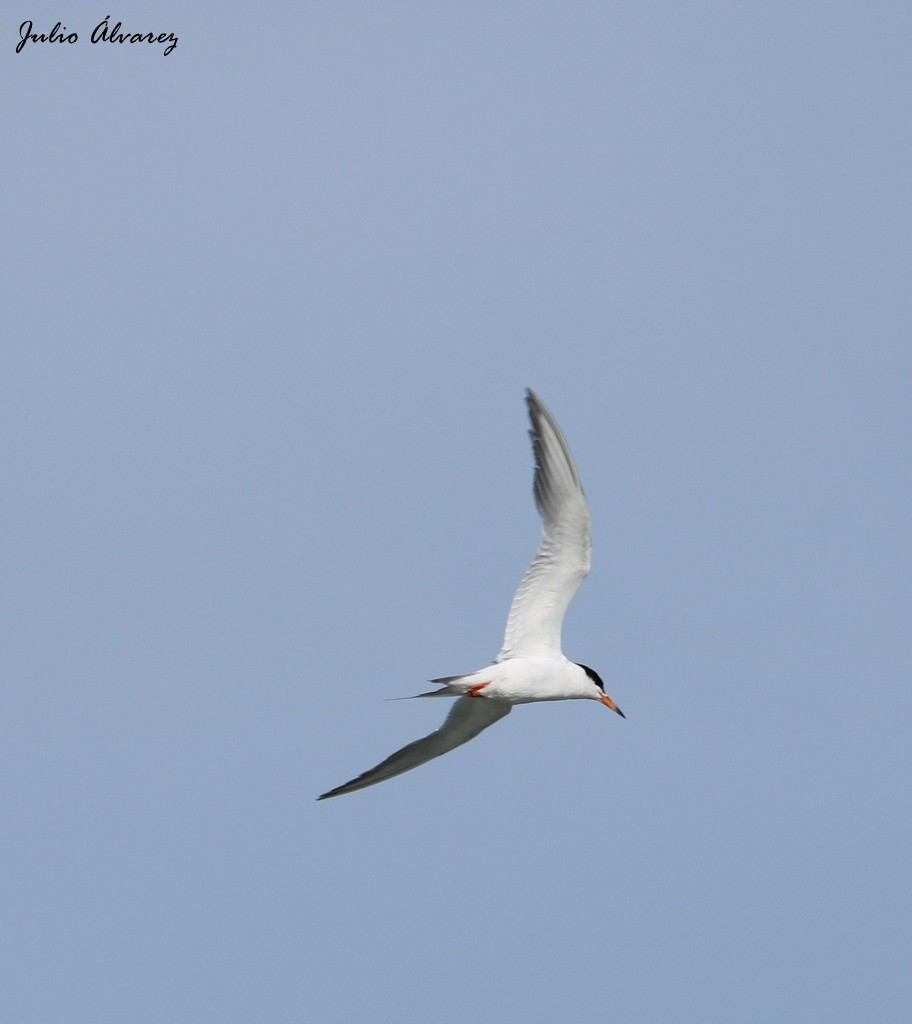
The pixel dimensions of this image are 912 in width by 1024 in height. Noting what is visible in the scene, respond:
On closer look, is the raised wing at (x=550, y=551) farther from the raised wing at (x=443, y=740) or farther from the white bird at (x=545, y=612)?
the raised wing at (x=443, y=740)

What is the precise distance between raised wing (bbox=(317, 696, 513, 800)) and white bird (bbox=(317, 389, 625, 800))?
2 cm

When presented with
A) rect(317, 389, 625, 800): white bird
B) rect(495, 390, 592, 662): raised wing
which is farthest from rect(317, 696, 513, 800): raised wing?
rect(495, 390, 592, 662): raised wing

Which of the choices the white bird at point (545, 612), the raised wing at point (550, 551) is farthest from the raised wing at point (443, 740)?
the raised wing at point (550, 551)

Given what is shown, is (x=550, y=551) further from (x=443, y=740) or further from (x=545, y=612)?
(x=443, y=740)

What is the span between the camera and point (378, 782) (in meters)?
17.8

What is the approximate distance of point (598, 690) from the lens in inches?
683

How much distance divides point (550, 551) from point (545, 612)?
2.26ft

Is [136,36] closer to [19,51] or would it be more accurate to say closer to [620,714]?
[19,51]

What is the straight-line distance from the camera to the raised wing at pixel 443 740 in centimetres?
1739

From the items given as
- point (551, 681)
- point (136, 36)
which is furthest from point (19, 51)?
point (551, 681)

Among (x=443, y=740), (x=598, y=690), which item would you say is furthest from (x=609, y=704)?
(x=443, y=740)

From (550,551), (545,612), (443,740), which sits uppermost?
(550,551)

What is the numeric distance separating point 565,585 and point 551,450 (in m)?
1.51

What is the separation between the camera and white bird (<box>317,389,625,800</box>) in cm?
1606
